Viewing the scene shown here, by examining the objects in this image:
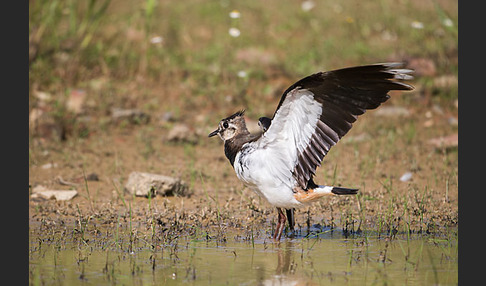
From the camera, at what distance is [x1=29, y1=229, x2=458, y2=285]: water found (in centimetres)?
453

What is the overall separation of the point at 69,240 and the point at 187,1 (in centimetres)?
858

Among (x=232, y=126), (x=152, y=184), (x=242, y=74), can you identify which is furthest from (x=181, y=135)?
(x=232, y=126)

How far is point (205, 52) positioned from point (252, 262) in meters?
6.60

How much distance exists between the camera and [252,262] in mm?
5000

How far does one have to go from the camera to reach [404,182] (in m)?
7.34

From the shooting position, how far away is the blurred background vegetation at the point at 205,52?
381 inches

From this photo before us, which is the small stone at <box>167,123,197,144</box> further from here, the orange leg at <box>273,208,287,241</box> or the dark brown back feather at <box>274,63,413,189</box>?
the dark brown back feather at <box>274,63,413,189</box>

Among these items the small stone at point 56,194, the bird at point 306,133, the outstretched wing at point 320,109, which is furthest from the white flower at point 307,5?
the outstretched wing at point 320,109

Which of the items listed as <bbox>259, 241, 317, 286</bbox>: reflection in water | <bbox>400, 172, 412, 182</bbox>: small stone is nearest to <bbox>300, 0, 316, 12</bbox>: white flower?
<bbox>400, 172, 412, 182</bbox>: small stone

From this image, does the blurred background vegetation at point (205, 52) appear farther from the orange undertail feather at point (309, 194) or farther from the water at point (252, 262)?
the orange undertail feather at point (309, 194)

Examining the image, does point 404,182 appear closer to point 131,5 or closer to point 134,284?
point 134,284

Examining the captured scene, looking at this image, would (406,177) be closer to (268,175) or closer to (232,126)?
(232,126)

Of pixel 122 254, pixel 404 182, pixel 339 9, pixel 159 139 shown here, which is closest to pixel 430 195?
pixel 404 182

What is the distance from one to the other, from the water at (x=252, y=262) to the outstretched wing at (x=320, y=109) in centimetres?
62
